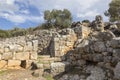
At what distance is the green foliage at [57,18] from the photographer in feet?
137

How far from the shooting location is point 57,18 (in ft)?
139

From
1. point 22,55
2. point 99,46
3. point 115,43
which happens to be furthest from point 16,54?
point 115,43

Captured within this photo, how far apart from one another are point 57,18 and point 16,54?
30.1 meters

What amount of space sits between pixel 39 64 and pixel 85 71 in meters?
2.68

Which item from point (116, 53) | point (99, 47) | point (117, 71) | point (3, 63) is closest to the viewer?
point (117, 71)

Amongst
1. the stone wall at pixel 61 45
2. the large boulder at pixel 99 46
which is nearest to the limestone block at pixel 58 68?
the large boulder at pixel 99 46

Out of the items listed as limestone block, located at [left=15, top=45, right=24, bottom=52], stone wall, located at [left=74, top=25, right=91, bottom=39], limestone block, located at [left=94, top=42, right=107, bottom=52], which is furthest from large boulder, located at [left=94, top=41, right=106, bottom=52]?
stone wall, located at [left=74, top=25, right=91, bottom=39]

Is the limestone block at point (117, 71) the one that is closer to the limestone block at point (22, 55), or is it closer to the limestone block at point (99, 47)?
the limestone block at point (99, 47)

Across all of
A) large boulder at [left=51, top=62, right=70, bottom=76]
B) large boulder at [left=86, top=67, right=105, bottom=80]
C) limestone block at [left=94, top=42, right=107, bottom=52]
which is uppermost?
limestone block at [left=94, top=42, right=107, bottom=52]

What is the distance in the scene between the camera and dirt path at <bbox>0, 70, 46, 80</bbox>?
10.7 m

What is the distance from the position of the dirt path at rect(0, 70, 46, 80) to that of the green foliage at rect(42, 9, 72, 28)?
2923cm

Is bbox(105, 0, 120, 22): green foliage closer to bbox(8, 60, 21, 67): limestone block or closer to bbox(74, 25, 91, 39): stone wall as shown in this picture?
bbox(74, 25, 91, 39): stone wall

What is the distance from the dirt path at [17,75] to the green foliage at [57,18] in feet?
95.9

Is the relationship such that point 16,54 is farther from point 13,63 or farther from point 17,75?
point 17,75
